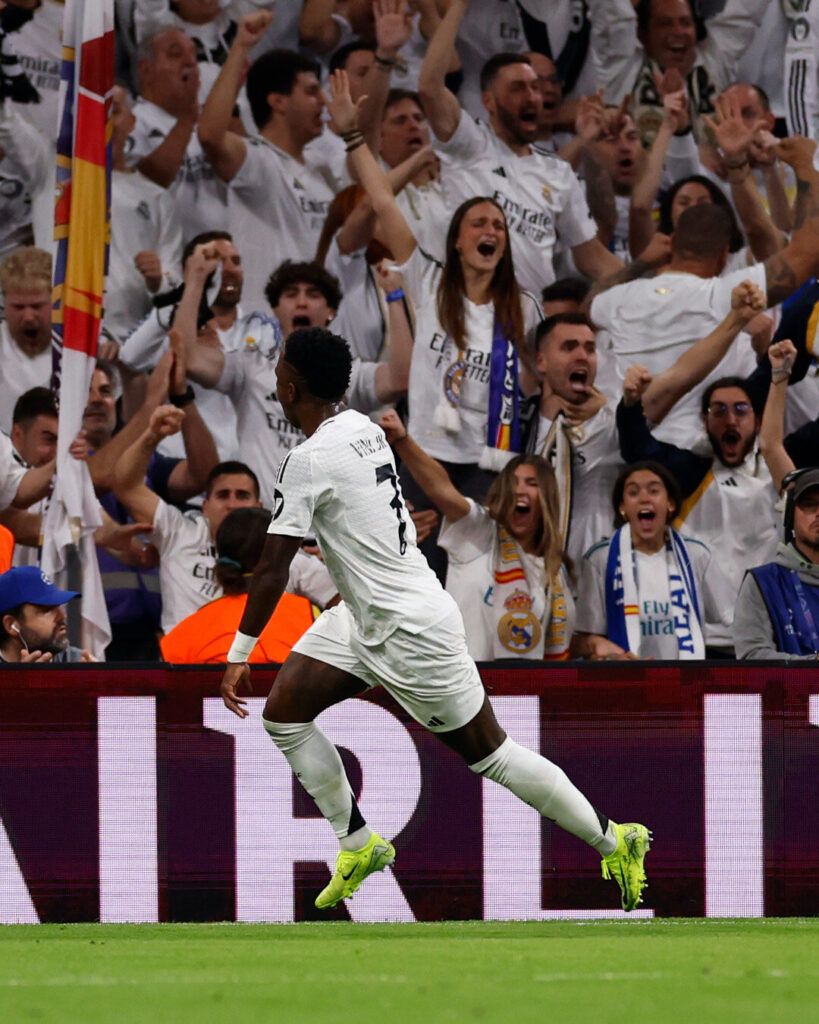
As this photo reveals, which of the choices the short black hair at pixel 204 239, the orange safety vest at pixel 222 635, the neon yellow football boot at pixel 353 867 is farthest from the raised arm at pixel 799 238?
the neon yellow football boot at pixel 353 867

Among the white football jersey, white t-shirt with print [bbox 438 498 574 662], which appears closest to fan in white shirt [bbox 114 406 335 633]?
white t-shirt with print [bbox 438 498 574 662]

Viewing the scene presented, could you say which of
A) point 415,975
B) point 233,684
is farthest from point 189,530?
point 415,975

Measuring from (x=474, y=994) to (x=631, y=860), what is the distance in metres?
2.11

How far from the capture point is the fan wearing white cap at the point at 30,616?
7543 millimetres

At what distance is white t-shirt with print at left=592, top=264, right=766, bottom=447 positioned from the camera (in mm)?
10039

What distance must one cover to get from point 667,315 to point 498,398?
3.69 ft

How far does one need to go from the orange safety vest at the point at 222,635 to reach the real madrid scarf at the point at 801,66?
4692 millimetres

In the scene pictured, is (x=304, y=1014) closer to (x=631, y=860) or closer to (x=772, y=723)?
(x=631, y=860)

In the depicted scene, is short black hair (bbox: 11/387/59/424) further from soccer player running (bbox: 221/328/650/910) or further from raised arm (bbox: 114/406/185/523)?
soccer player running (bbox: 221/328/650/910)

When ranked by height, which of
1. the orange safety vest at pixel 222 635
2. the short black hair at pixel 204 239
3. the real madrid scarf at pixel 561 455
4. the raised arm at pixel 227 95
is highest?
the raised arm at pixel 227 95

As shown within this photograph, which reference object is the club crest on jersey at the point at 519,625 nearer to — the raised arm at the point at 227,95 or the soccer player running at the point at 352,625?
the soccer player running at the point at 352,625

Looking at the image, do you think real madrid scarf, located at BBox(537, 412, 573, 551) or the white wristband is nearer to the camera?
the white wristband

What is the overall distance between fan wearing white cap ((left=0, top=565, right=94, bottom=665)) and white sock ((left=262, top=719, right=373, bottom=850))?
166 cm

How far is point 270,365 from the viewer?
32.3ft
